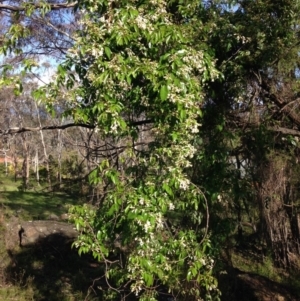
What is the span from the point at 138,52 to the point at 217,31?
1.59 metres

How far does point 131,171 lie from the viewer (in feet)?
17.0

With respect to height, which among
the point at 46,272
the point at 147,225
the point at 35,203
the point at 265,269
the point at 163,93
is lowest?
the point at 265,269

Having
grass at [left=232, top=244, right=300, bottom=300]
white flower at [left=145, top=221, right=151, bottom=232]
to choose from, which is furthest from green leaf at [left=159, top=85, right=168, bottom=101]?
grass at [left=232, top=244, right=300, bottom=300]

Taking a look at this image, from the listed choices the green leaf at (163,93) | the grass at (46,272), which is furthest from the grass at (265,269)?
the green leaf at (163,93)

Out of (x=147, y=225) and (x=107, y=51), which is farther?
(x=107, y=51)

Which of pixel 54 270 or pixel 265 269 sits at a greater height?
pixel 54 270

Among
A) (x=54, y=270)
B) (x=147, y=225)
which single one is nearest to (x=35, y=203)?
(x=54, y=270)

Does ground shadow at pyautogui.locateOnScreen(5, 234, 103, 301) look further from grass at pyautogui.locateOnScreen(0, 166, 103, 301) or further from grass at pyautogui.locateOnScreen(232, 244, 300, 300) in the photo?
grass at pyautogui.locateOnScreen(232, 244, 300, 300)

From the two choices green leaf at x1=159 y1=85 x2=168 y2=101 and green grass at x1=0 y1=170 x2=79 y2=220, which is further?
green grass at x1=0 y1=170 x2=79 y2=220

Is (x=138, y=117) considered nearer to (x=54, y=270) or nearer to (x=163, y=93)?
(x=163, y=93)

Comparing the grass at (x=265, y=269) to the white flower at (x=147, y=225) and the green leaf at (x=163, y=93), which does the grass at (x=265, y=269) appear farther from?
the green leaf at (x=163, y=93)

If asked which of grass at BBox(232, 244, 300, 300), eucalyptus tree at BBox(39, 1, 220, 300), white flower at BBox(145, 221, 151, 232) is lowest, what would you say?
grass at BBox(232, 244, 300, 300)

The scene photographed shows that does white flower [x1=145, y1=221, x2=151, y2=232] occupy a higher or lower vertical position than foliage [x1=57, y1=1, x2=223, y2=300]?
lower

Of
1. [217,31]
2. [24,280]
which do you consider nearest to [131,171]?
[217,31]
